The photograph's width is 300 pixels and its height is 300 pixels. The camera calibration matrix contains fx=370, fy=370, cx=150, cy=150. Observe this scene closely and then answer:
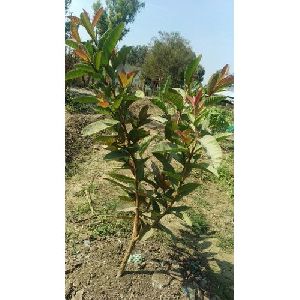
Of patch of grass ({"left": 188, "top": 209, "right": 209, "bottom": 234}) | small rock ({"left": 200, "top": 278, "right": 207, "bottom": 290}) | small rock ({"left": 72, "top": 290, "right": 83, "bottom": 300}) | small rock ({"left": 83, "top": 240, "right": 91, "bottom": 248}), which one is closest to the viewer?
small rock ({"left": 72, "top": 290, "right": 83, "bottom": 300})

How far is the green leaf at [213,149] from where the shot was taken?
890 millimetres

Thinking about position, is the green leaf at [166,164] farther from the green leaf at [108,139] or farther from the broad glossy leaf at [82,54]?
the broad glossy leaf at [82,54]

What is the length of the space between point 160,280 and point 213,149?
0.71 meters

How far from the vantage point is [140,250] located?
61.7 inches

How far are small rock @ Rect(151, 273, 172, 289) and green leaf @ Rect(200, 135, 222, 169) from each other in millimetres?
684

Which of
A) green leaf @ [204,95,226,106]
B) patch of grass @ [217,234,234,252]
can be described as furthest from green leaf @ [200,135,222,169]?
patch of grass @ [217,234,234,252]

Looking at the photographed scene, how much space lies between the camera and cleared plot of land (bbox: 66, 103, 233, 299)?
1.37m

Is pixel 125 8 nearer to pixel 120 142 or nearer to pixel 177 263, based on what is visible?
pixel 120 142

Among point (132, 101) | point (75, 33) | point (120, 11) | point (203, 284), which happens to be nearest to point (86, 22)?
point (75, 33)

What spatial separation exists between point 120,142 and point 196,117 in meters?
0.26

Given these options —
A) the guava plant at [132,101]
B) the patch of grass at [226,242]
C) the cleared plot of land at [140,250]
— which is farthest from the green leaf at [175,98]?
the patch of grass at [226,242]

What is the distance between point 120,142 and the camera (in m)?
1.18

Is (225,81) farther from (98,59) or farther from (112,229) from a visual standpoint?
(112,229)

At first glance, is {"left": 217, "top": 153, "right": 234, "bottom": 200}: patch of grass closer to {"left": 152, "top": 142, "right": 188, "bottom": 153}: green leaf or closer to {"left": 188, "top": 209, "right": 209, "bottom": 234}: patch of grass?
{"left": 188, "top": 209, "right": 209, "bottom": 234}: patch of grass
